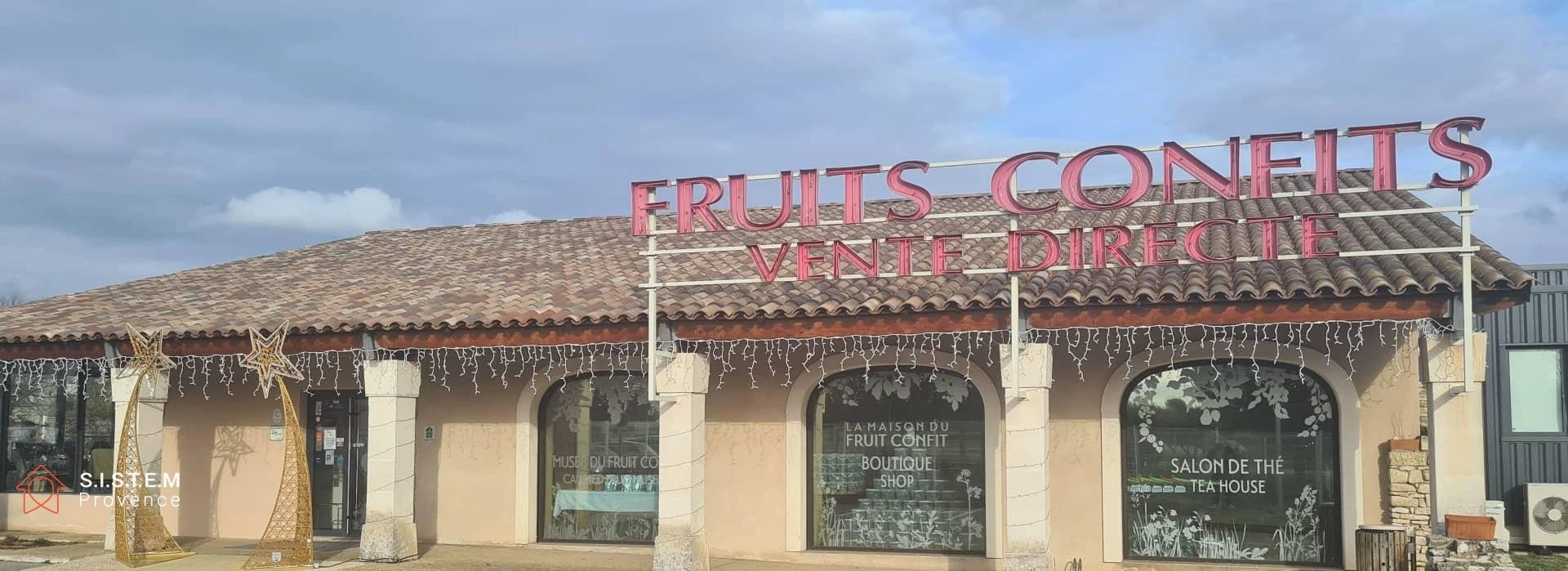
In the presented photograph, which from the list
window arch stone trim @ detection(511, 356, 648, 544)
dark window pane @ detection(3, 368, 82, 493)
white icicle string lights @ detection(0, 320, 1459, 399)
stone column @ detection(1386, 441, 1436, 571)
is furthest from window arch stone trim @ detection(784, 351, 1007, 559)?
dark window pane @ detection(3, 368, 82, 493)

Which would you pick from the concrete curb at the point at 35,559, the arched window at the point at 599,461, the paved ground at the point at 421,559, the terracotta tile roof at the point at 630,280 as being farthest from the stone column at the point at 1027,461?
the concrete curb at the point at 35,559

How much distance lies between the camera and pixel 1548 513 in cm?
1488

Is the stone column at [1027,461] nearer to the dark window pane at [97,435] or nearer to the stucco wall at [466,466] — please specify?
the stucco wall at [466,466]

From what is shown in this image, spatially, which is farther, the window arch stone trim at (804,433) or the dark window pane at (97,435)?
the dark window pane at (97,435)

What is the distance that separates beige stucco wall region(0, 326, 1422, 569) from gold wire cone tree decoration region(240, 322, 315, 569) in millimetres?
2366

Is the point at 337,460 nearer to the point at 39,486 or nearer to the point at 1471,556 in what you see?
the point at 39,486

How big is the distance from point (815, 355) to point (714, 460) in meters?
1.74

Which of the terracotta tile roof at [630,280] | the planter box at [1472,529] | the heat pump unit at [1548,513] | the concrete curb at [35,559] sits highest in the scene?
the terracotta tile roof at [630,280]

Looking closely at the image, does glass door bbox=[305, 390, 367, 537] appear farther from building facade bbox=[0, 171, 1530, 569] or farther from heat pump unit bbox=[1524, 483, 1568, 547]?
heat pump unit bbox=[1524, 483, 1568, 547]

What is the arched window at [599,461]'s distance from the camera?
14.7 m

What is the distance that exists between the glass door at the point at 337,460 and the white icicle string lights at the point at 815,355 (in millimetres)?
302

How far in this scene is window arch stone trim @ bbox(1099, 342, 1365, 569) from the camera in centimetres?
1226

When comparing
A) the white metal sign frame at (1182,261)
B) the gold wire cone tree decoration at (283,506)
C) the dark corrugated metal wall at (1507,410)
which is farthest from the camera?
the dark corrugated metal wall at (1507,410)

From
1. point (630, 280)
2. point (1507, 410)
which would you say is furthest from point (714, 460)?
point (1507, 410)
